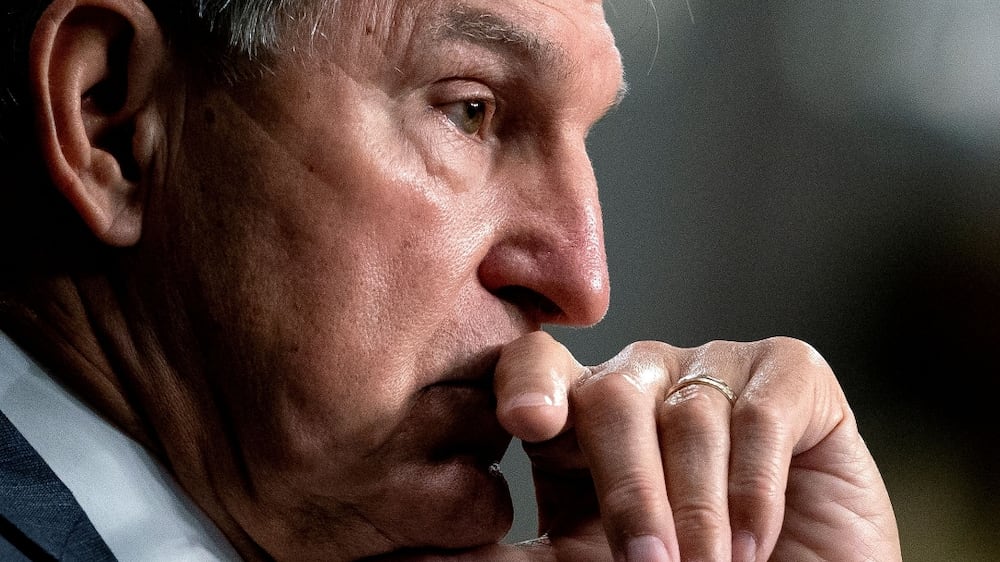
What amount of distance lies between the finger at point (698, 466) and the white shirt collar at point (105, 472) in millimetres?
529

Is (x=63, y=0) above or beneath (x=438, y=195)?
above

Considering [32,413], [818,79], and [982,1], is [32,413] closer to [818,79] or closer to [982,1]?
[818,79]

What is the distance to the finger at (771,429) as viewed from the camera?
3.45 ft

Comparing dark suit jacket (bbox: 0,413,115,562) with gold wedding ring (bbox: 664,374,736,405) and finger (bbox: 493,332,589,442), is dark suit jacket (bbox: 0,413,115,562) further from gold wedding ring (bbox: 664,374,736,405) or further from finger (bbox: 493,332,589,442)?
gold wedding ring (bbox: 664,374,736,405)

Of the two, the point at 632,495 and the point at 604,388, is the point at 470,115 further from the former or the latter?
the point at 632,495

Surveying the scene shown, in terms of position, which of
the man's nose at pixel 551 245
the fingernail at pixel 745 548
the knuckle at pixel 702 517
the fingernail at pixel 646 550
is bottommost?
the fingernail at pixel 745 548

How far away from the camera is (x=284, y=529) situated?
1.16 m

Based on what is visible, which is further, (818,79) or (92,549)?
(818,79)

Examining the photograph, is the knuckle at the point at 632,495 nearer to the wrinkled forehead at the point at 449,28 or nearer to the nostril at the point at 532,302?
the nostril at the point at 532,302

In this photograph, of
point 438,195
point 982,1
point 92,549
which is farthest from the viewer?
point 982,1

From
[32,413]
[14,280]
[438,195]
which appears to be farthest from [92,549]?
[438,195]

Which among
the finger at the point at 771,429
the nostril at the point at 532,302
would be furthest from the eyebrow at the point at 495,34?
the finger at the point at 771,429

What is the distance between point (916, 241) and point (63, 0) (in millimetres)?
2566

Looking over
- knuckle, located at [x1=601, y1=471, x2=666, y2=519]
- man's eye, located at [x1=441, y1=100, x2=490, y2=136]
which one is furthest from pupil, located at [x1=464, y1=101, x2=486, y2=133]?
knuckle, located at [x1=601, y1=471, x2=666, y2=519]
